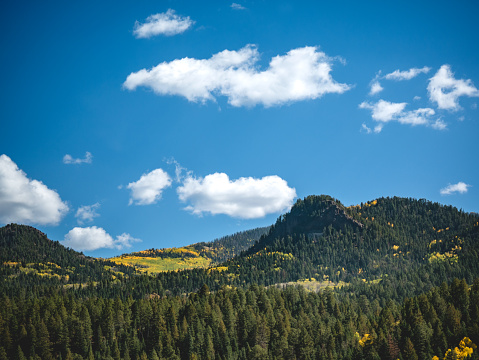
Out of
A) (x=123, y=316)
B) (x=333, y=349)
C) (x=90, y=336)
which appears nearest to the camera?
(x=333, y=349)

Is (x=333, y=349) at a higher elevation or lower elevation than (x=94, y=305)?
lower

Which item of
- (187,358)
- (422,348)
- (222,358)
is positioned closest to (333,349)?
(422,348)

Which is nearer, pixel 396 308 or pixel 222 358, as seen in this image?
pixel 222 358

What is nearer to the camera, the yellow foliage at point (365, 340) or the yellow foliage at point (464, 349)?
the yellow foliage at point (464, 349)

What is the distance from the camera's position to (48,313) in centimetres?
17550

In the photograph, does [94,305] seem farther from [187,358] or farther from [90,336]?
[187,358]

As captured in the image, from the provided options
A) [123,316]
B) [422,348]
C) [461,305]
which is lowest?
[422,348]

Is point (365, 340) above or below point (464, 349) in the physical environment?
above

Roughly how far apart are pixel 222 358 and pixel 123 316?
46742mm

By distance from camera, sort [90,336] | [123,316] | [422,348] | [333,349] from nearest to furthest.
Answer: [422,348]
[333,349]
[90,336]
[123,316]

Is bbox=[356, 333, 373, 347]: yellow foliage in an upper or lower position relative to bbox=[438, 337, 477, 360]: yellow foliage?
upper

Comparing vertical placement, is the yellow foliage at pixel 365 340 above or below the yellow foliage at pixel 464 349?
above

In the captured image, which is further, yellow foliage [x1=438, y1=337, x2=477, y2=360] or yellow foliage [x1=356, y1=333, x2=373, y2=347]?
yellow foliage [x1=356, y1=333, x2=373, y2=347]

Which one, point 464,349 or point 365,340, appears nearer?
point 464,349
